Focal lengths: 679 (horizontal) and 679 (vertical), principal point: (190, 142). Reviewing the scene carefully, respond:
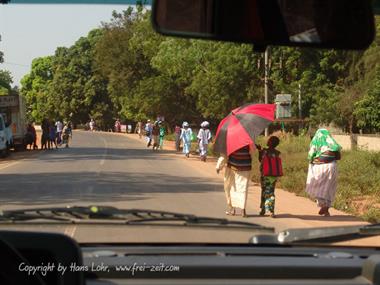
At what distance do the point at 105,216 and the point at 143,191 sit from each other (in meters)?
10.6

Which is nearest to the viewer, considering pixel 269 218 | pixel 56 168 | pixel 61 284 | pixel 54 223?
pixel 61 284

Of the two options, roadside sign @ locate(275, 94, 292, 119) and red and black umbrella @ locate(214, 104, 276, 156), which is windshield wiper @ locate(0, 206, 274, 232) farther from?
red and black umbrella @ locate(214, 104, 276, 156)

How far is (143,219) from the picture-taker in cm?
361

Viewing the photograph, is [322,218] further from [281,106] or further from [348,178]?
[348,178]

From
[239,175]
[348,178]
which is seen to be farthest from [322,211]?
[348,178]

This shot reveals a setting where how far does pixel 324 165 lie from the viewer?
11.4m

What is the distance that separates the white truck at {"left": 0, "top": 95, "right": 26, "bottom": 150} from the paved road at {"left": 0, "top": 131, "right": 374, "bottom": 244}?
9928mm

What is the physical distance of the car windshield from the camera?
3.72 meters

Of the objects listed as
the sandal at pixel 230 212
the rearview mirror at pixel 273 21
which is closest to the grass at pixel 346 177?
the sandal at pixel 230 212

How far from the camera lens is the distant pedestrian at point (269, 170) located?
11086 millimetres

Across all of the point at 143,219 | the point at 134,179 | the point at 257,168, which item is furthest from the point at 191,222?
the point at 134,179

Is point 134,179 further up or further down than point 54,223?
further down

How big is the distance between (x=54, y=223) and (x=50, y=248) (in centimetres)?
114

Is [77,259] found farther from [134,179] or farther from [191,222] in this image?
[134,179]
